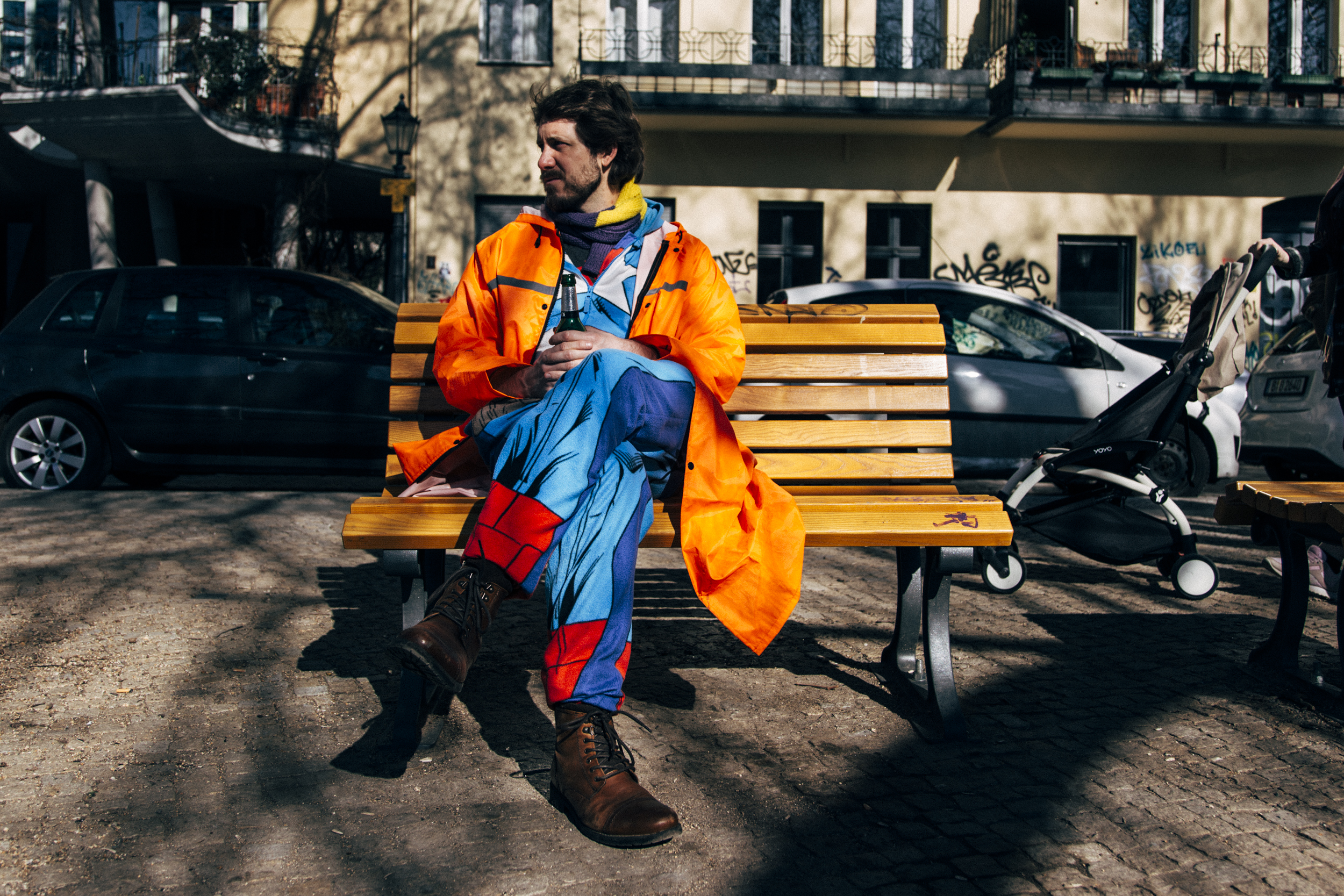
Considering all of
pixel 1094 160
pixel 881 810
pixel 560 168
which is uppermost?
pixel 1094 160

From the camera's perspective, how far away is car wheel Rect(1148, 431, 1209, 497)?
8320mm

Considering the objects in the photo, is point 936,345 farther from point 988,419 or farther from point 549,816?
point 988,419

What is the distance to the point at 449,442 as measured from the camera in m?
2.97

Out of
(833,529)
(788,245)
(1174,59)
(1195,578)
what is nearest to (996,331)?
(1195,578)

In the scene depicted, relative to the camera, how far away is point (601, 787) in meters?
2.25

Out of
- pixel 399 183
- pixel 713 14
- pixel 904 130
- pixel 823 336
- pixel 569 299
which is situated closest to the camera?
pixel 569 299

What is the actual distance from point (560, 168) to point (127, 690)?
198 cm

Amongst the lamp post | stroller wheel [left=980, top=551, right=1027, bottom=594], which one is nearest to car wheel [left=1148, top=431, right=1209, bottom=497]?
stroller wheel [left=980, top=551, right=1027, bottom=594]

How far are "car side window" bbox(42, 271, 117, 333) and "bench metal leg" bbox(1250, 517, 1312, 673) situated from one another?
300 inches

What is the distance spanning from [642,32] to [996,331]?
419 inches

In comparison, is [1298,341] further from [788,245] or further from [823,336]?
[788,245]

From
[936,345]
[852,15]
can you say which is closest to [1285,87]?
[852,15]

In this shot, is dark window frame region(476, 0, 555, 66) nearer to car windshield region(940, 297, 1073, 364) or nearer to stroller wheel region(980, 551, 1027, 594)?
car windshield region(940, 297, 1073, 364)

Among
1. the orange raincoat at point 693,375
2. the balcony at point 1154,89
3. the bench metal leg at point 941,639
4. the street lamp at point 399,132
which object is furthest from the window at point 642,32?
the bench metal leg at point 941,639
